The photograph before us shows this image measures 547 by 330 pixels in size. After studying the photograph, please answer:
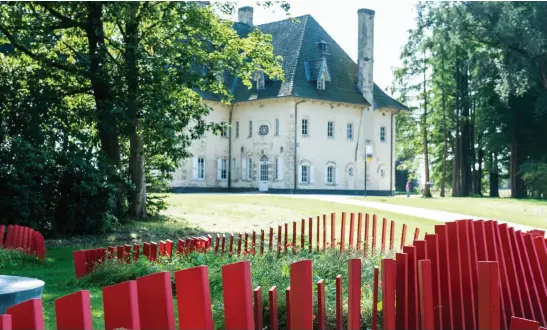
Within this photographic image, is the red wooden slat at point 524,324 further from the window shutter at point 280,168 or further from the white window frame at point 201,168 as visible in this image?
the white window frame at point 201,168

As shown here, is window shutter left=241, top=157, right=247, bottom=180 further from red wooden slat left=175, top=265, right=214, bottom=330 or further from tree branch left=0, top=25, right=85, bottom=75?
red wooden slat left=175, top=265, right=214, bottom=330

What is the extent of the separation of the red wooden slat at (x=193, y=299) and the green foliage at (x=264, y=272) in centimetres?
281

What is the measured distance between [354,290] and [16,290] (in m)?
2.45

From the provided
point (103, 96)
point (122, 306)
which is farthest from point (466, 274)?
point (103, 96)

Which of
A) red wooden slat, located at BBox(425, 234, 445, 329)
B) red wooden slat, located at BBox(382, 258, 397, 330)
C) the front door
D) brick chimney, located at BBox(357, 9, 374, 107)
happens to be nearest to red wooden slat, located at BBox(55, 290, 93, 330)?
red wooden slat, located at BBox(382, 258, 397, 330)

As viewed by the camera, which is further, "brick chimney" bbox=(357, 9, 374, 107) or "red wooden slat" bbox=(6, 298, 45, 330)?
"brick chimney" bbox=(357, 9, 374, 107)

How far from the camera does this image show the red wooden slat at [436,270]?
4.80m

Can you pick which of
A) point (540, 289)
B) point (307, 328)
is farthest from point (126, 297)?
point (540, 289)

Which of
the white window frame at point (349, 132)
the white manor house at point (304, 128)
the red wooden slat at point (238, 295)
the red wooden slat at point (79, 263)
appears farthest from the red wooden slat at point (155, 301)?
the white window frame at point (349, 132)

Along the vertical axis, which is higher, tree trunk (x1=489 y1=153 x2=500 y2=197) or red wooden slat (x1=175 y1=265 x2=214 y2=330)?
red wooden slat (x1=175 y1=265 x2=214 y2=330)

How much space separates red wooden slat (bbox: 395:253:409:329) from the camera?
14.8 feet

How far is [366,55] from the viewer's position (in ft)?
175

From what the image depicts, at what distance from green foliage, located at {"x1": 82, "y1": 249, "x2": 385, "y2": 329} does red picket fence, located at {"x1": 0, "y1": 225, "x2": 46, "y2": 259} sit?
11.1 ft

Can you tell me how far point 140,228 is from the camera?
19.3 metres
